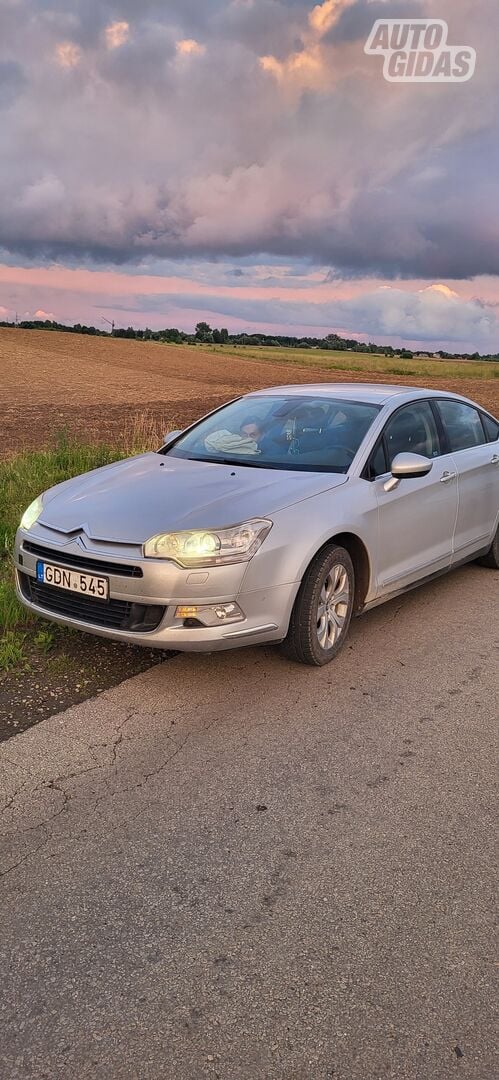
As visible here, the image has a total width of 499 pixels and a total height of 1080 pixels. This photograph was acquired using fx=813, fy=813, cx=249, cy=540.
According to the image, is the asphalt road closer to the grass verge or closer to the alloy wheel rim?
the alloy wheel rim

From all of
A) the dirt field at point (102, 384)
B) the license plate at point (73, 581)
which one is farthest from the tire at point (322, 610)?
the dirt field at point (102, 384)

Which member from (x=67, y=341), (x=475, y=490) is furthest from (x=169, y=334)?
(x=475, y=490)

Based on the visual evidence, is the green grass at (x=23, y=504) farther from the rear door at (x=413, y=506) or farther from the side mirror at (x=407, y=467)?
the side mirror at (x=407, y=467)

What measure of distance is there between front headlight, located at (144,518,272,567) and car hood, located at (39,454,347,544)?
0.05 meters

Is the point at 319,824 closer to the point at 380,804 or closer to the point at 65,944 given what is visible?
the point at 380,804

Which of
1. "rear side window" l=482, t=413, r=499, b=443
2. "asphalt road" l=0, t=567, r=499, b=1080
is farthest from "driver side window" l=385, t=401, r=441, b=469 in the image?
"asphalt road" l=0, t=567, r=499, b=1080

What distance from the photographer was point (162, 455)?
215 inches

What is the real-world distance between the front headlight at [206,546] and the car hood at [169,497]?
0.05 meters

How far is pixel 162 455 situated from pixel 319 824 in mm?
3094

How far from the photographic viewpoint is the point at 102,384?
1362 inches

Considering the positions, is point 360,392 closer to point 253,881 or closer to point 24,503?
point 24,503

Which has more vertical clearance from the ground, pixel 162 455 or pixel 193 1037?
pixel 162 455

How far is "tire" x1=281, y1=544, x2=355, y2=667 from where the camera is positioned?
4.21m

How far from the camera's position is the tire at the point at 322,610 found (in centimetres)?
421
